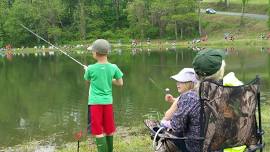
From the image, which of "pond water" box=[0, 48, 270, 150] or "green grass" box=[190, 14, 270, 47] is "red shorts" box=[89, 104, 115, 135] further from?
"green grass" box=[190, 14, 270, 47]

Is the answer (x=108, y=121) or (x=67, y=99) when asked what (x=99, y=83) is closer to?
(x=108, y=121)

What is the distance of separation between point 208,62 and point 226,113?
A: 1.71ft

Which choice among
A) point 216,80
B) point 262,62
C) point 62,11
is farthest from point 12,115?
point 62,11

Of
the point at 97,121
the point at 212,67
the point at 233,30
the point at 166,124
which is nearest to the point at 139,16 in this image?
the point at 233,30

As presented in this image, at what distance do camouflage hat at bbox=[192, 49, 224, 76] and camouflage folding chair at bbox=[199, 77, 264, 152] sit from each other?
0.27 meters

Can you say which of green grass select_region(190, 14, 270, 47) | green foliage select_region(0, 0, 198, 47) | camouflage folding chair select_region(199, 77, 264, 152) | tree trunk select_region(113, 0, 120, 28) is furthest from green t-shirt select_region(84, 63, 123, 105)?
tree trunk select_region(113, 0, 120, 28)

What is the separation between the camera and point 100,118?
631cm

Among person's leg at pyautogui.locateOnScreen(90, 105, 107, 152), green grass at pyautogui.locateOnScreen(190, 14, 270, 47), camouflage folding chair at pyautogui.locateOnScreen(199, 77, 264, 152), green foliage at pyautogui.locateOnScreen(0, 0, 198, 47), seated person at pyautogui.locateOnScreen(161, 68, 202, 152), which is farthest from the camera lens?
green foliage at pyautogui.locateOnScreen(0, 0, 198, 47)

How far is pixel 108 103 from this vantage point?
20.8 feet

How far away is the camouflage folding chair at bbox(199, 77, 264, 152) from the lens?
14.1 feet

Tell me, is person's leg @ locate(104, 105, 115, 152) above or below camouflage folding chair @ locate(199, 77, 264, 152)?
below

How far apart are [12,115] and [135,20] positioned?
45419 millimetres

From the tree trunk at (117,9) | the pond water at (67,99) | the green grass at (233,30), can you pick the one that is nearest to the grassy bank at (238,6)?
the green grass at (233,30)

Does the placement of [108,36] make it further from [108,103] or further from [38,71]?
[108,103]
